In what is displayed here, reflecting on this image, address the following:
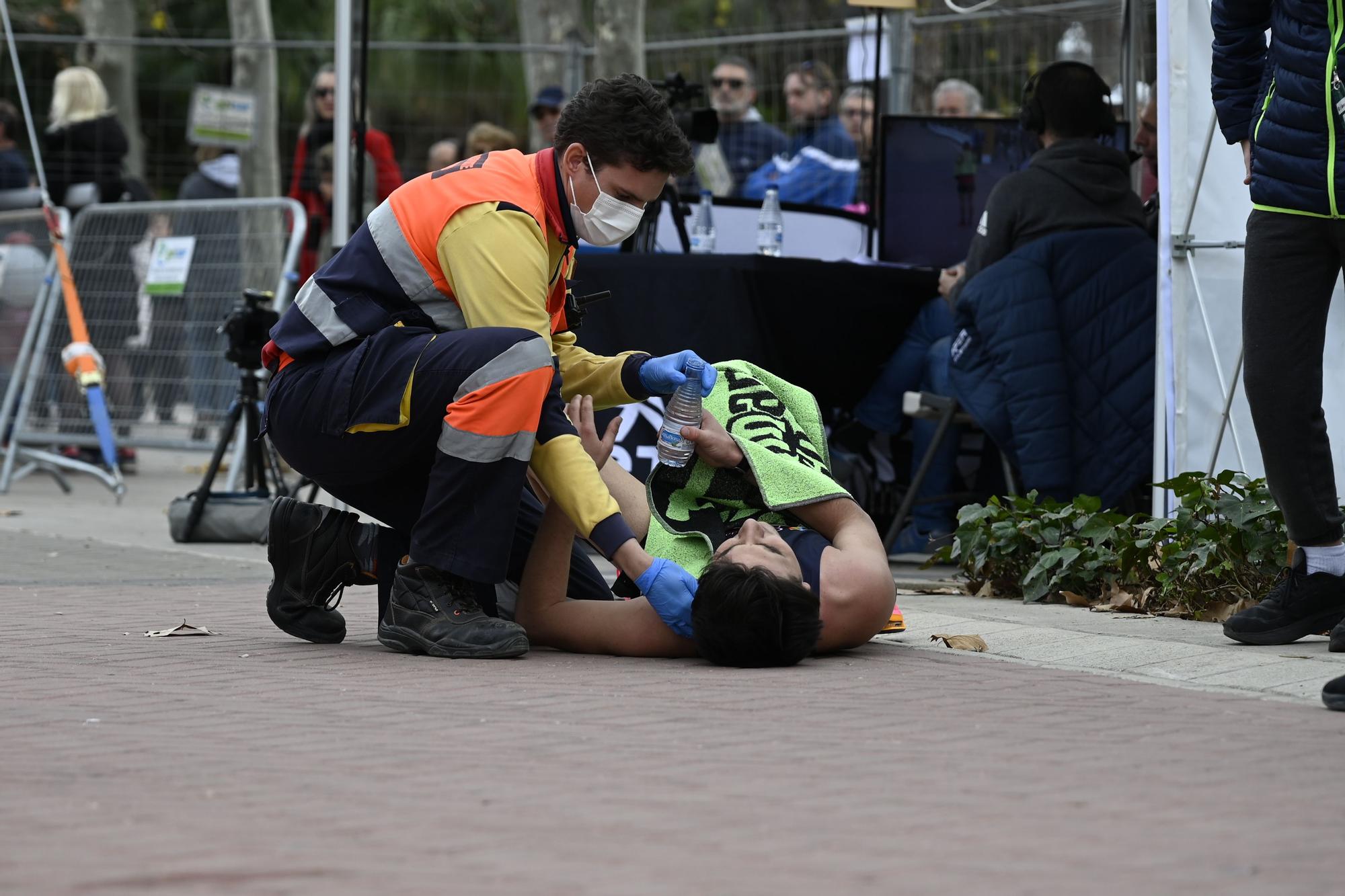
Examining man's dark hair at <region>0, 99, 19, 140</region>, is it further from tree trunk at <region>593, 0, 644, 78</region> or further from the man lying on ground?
the man lying on ground

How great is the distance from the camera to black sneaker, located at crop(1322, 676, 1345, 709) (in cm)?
385

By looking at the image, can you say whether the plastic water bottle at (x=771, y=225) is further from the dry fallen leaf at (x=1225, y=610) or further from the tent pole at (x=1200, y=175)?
the dry fallen leaf at (x=1225, y=610)

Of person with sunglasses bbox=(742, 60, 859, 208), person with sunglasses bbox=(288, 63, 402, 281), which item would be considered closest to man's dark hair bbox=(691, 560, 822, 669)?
person with sunglasses bbox=(742, 60, 859, 208)

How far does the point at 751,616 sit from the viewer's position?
4.29 metres

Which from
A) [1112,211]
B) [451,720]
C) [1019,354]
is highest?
[1112,211]

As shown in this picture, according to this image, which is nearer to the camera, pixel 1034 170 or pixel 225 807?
pixel 225 807

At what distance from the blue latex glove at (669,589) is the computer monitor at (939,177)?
424 centimetres

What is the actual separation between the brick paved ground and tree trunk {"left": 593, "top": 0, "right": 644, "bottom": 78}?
7676mm

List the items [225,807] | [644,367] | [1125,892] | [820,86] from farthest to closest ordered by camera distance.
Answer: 1. [820,86]
2. [644,367]
3. [225,807]
4. [1125,892]

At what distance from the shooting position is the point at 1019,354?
21.4 ft

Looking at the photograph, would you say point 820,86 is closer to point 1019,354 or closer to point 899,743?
point 1019,354

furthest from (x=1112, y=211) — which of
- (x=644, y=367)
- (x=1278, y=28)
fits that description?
(x=644, y=367)

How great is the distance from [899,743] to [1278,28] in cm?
209

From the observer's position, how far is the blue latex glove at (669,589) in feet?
14.1
